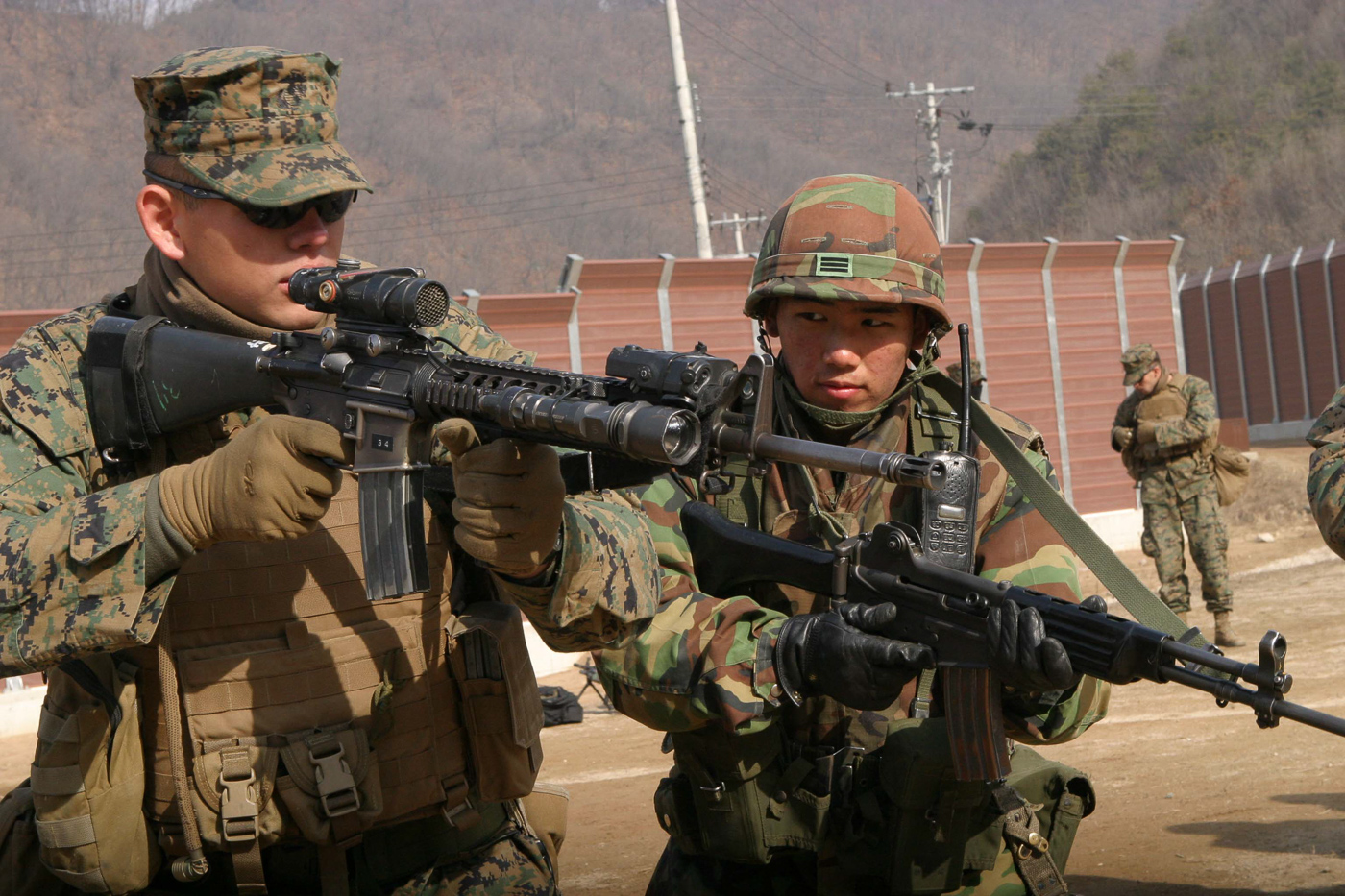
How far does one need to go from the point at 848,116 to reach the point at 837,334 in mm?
115775

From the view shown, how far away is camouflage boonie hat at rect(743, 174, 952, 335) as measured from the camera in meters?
3.18

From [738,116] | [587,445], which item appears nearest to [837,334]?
[587,445]

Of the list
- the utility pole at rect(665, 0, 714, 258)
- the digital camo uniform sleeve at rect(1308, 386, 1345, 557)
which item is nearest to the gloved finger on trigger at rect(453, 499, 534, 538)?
the digital camo uniform sleeve at rect(1308, 386, 1345, 557)

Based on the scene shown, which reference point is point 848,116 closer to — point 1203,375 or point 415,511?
point 1203,375

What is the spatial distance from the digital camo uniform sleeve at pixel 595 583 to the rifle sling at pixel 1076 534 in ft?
2.66

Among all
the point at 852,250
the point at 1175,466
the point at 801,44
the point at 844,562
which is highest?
the point at 801,44

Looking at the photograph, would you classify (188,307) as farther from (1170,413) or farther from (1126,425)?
(1126,425)

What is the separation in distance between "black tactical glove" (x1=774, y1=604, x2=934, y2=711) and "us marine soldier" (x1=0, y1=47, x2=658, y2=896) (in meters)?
0.33

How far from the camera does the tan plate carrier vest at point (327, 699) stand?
2756 millimetres

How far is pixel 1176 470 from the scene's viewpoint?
12.0m

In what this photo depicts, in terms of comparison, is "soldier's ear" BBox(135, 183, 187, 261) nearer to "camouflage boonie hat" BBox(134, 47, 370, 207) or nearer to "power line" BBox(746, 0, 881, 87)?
"camouflage boonie hat" BBox(134, 47, 370, 207)

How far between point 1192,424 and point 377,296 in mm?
10225

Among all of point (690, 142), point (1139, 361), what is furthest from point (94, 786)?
point (690, 142)

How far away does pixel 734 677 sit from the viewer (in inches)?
115
